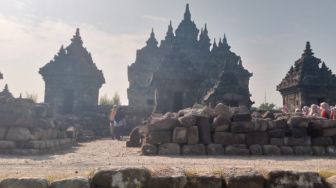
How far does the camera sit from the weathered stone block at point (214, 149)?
33.8 ft

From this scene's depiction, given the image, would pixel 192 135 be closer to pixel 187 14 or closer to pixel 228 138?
pixel 228 138

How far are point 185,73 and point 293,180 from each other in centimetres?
1792

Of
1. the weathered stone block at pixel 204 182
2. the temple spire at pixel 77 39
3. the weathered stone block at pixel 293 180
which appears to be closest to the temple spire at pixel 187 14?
the temple spire at pixel 77 39

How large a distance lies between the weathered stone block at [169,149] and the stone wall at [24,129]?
372 cm

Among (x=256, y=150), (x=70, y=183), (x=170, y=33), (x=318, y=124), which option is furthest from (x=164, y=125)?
(x=170, y=33)

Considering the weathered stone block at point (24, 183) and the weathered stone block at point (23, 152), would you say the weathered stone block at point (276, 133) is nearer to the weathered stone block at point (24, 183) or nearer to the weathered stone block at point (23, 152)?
the weathered stone block at point (23, 152)

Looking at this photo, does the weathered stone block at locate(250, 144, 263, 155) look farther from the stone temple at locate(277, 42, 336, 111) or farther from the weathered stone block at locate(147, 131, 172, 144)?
the stone temple at locate(277, 42, 336, 111)

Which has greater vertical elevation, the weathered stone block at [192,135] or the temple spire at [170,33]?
the temple spire at [170,33]

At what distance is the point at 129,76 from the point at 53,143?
86.4 ft

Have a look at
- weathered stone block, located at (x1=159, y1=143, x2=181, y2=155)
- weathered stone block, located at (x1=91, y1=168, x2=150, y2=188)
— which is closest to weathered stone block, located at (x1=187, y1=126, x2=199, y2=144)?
weathered stone block, located at (x1=159, y1=143, x2=181, y2=155)

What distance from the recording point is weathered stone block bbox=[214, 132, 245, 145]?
1061 cm

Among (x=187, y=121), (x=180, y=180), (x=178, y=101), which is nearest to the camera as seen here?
(x=180, y=180)

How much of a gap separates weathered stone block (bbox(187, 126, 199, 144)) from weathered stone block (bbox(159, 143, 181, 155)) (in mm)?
409

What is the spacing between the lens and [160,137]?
1047 cm
